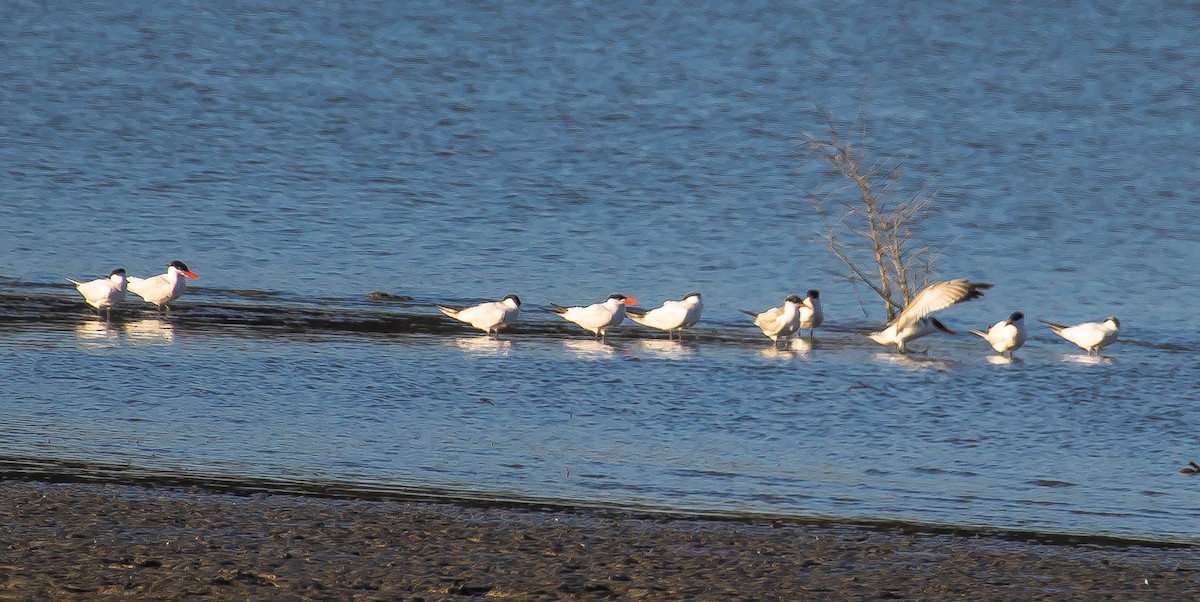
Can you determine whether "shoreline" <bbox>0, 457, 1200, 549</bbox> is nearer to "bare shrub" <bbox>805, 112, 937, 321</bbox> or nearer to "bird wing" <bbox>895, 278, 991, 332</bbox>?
"bird wing" <bbox>895, 278, 991, 332</bbox>

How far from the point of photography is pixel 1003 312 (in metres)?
18.0

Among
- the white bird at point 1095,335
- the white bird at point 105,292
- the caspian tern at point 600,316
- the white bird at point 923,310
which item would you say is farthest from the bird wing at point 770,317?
the white bird at point 105,292

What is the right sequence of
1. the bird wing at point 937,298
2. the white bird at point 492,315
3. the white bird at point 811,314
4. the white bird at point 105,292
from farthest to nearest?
the white bird at point 811,314 → the white bird at point 105,292 → the white bird at point 492,315 → the bird wing at point 937,298

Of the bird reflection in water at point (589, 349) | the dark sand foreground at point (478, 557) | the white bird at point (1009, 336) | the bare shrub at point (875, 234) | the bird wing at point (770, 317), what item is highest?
the bare shrub at point (875, 234)

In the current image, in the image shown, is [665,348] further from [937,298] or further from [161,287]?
[161,287]

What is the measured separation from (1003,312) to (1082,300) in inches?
51.1

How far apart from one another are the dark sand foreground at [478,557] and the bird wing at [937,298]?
21.5 ft

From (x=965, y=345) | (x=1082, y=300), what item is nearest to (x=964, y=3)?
(x=1082, y=300)

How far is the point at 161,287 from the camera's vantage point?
15.7 metres

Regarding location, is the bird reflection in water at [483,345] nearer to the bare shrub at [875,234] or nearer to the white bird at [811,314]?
the white bird at [811,314]

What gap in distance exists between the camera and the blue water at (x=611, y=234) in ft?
32.3

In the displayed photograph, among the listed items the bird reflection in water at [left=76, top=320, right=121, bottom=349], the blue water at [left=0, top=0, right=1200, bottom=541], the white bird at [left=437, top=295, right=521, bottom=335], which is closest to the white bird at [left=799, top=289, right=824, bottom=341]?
the blue water at [left=0, top=0, right=1200, bottom=541]

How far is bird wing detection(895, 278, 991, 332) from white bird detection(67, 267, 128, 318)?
22.0ft

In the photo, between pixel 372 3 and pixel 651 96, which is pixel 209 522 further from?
pixel 372 3
